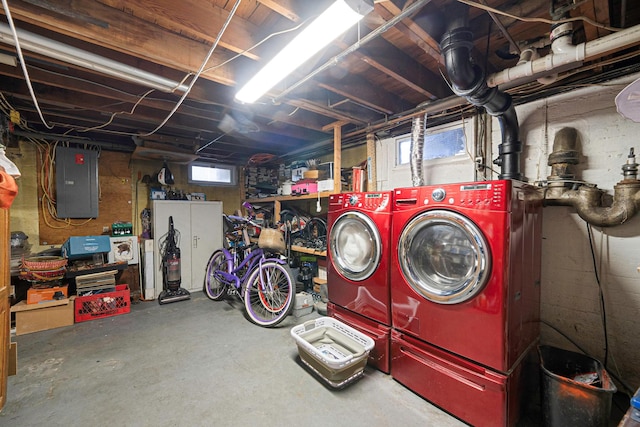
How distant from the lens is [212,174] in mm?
5180

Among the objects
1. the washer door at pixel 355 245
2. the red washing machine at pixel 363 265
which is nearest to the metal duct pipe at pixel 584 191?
the red washing machine at pixel 363 265

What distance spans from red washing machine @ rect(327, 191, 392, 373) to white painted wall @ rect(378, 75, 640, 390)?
1399 millimetres

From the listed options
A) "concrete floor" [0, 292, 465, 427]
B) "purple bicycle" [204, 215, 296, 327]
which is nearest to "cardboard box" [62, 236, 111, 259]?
"concrete floor" [0, 292, 465, 427]

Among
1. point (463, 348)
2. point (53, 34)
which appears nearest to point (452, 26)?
point (463, 348)

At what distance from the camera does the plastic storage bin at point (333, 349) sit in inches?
77.7

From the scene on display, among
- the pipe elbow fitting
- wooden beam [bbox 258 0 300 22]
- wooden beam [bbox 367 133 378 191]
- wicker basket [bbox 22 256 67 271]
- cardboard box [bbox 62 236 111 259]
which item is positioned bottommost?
wicker basket [bbox 22 256 67 271]

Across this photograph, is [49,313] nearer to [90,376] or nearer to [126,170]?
[90,376]

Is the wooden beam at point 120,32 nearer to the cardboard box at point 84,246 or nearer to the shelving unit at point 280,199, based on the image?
the shelving unit at point 280,199

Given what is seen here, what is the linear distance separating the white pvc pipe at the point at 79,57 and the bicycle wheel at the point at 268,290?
82.2 inches

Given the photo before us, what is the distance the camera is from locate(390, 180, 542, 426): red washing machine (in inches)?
60.9

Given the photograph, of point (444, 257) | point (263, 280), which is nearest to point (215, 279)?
point (263, 280)

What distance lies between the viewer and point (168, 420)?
5.59ft

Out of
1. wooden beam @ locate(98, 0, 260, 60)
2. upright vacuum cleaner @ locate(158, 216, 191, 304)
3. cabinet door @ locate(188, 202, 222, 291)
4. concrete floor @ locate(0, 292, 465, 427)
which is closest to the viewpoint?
wooden beam @ locate(98, 0, 260, 60)

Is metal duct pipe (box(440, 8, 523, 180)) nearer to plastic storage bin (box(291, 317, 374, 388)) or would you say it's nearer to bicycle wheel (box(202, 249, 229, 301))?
plastic storage bin (box(291, 317, 374, 388))
